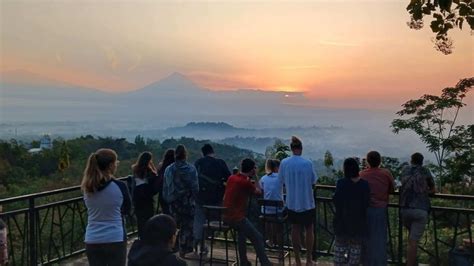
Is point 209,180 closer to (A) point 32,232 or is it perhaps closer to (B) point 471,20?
(A) point 32,232

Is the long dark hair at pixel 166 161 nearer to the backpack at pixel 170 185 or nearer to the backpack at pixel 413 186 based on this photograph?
the backpack at pixel 170 185

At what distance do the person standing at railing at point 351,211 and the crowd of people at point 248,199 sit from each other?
12 millimetres

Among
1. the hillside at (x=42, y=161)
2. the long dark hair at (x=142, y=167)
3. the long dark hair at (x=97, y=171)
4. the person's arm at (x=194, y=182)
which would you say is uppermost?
the long dark hair at (x=97, y=171)

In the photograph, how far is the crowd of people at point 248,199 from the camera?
168 inches

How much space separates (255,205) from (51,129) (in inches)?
809

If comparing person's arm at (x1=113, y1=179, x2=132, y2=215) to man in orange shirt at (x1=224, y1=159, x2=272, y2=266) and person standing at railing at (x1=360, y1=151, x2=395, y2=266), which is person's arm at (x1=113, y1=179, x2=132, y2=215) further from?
person standing at railing at (x1=360, y1=151, x2=395, y2=266)

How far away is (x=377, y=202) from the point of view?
5.88 m

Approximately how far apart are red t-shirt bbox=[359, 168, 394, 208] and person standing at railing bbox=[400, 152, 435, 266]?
0.86ft

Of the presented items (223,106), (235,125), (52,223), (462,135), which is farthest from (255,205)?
(223,106)

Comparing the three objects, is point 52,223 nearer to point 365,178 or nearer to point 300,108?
point 365,178

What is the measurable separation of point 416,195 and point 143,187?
145 inches

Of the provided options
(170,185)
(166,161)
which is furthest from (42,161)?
(170,185)

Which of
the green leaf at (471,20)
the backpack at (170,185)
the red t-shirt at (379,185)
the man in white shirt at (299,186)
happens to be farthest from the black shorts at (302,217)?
the green leaf at (471,20)

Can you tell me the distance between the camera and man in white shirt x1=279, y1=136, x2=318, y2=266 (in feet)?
20.2
